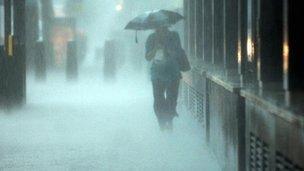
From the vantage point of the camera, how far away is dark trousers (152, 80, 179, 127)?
37.9ft

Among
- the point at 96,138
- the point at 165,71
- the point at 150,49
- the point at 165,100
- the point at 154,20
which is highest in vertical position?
the point at 154,20

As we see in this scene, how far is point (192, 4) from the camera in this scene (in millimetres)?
15219

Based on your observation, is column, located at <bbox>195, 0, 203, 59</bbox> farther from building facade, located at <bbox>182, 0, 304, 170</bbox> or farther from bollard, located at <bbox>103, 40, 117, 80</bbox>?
bollard, located at <bbox>103, 40, 117, 80</bbox>

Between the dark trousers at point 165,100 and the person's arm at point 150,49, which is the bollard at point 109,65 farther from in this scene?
the dark trousers at point 165,100

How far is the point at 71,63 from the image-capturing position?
79.5ft

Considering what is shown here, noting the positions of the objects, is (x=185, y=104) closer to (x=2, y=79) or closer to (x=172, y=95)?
(x=172, y=95)

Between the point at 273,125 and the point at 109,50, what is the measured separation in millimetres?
20664

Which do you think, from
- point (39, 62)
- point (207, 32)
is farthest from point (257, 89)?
point (39, 62)

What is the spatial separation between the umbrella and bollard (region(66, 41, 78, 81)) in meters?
12.0

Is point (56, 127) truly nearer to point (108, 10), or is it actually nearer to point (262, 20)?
point (262, 20)

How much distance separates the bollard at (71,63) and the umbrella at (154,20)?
473 inches

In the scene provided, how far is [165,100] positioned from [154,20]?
4.49 feet

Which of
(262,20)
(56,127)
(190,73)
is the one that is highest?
(262,20)

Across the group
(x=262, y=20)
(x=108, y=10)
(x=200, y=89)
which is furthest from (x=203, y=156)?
(x=108, y=10)
